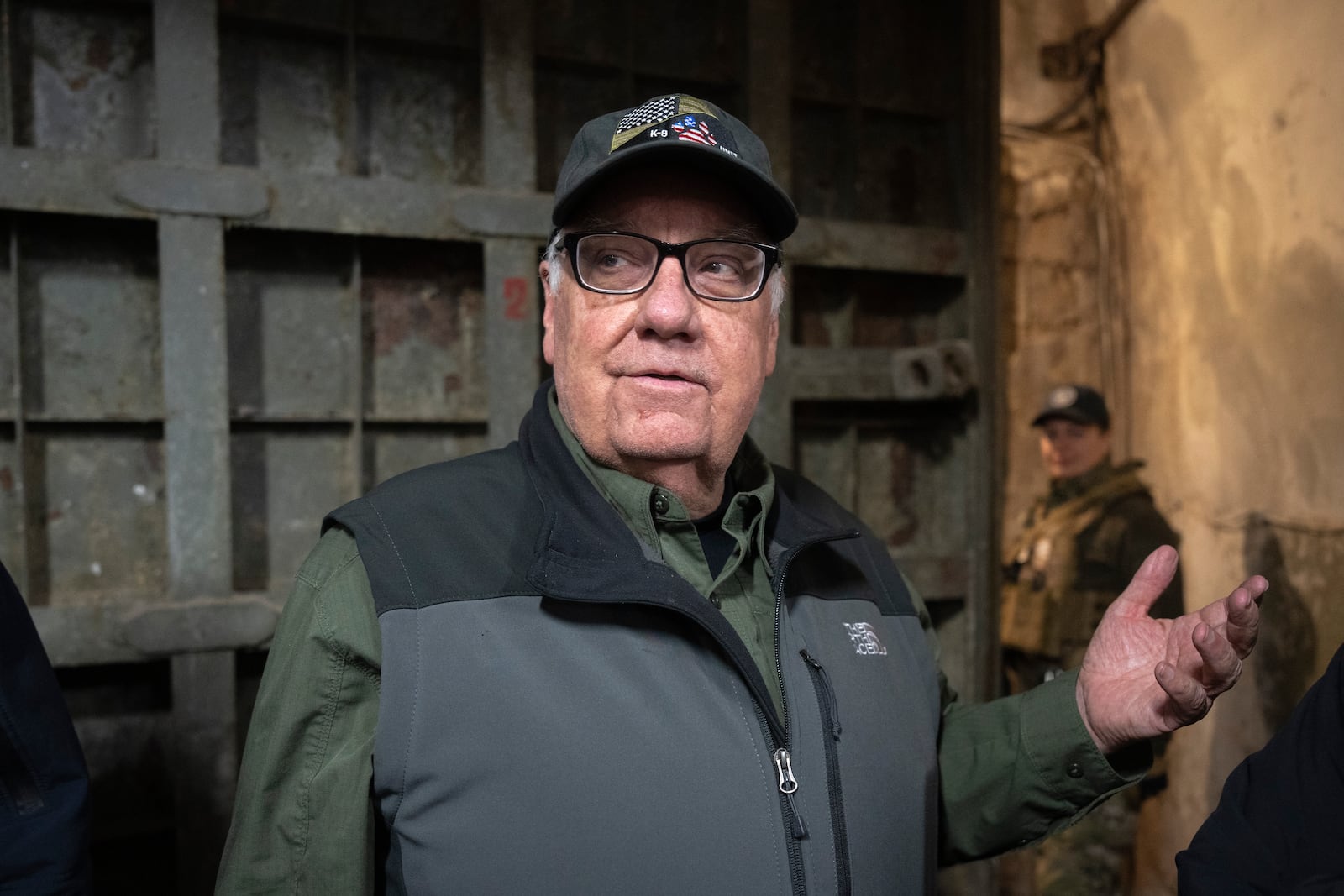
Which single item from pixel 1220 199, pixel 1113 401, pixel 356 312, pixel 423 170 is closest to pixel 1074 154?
pixel 1220 199

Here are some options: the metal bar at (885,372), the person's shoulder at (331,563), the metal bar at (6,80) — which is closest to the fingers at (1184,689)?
the person's shoulder at (331,563)

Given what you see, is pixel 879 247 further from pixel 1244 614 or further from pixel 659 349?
pixel 1244 614

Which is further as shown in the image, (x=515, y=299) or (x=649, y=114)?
(x=515, y=299)

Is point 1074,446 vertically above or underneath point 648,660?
above

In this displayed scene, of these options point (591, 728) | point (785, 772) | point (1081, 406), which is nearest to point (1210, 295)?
point (1081, 406)

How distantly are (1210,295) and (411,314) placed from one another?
127 inches

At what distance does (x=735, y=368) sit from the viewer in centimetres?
141

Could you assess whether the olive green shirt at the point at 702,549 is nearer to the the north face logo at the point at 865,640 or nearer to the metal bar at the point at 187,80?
the the north face logo at the point at 865,640

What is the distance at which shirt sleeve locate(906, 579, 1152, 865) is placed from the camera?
4.63 ft

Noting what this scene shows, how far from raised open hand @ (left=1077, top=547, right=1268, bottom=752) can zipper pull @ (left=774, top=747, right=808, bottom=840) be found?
531 mm

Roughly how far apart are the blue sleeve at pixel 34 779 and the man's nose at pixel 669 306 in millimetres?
1138

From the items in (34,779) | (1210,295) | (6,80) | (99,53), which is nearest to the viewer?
(34,779)

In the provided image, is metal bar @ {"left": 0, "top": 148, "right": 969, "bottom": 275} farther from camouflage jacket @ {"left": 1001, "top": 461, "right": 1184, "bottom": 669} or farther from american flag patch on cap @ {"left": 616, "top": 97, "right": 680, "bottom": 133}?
camouflage jacket @ {"left": 1001, "top": 461, "right": 1184, "bottom": 669}

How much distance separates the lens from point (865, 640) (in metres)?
1.43
